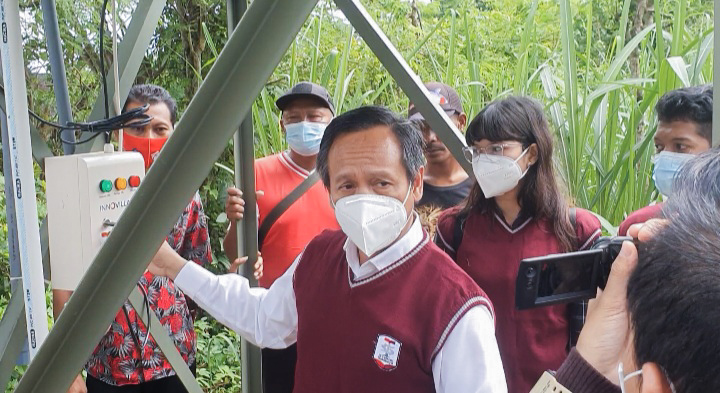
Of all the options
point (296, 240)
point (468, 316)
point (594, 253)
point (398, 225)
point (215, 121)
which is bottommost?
point (296, 240)

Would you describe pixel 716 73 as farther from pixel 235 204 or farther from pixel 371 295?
pixel 235 204

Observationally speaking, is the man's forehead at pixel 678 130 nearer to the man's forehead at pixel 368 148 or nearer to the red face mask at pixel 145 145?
the man's forehead at pixel 368 148

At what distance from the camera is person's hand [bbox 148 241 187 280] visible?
5.19 feet

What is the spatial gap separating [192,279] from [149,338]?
A: 0.57 m

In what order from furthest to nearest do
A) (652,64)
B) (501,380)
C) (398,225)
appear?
(652,64) < (398,225) < (501,380)

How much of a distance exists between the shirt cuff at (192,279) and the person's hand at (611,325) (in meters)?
0.98

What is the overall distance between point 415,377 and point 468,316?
0.47 feet

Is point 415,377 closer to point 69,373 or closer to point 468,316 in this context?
point 468,316

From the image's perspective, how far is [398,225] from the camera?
1389 mm

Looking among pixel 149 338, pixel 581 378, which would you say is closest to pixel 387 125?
pixel 581 378

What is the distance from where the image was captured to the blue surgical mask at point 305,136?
7.86 ft

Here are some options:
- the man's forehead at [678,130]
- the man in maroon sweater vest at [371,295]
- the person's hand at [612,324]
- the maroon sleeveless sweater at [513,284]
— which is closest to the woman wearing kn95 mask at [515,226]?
the maroon sleeveless sweater at [513,284]

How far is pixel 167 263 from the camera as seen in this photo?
5.20 feet

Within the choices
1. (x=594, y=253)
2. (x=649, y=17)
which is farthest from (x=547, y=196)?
(x=649, y=17)
